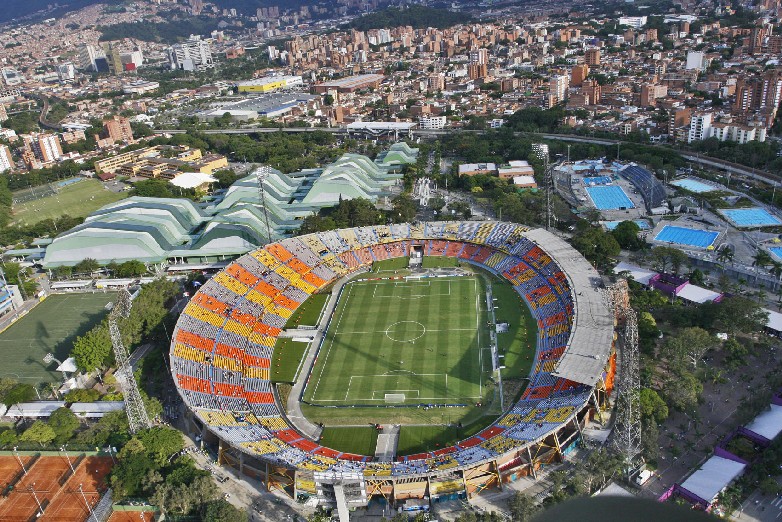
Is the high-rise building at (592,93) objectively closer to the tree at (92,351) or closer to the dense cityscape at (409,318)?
the dense cityscape at (409,318)

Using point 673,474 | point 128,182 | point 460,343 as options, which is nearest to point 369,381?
point 460,343

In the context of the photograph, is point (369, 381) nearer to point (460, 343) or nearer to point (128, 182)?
point (460, 343)

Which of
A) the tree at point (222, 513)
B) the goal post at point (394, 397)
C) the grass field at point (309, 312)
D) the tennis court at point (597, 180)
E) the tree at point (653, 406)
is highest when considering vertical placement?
the tree at point (222, 513)

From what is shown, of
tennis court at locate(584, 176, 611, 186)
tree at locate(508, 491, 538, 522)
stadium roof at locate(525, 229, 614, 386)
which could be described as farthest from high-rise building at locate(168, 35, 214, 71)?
tree at locate(508, 491, 538, 522)

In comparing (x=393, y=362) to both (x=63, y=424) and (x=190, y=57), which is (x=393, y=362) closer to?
(x=63, y=424)

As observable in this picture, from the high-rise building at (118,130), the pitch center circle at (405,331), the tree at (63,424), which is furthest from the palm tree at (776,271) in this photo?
the high-rise building at (118,130)

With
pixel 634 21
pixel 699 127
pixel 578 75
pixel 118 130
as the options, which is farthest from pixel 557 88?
pixel 634 21
